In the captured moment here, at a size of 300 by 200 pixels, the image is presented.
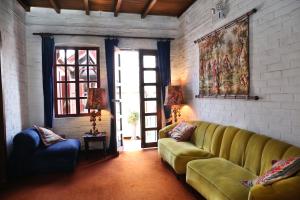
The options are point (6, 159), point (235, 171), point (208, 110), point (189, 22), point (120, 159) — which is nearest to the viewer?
point (235, 171)

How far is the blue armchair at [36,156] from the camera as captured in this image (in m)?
3.72

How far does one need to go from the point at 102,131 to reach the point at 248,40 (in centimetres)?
368

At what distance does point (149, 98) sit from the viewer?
18.5 feet

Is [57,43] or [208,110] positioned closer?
[208,110]

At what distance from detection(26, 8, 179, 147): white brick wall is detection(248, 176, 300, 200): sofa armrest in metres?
3.99

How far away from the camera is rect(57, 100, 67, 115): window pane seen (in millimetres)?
5109

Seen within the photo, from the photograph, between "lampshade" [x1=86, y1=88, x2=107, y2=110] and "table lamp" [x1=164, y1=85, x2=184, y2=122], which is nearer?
"lampshade" [x1=86, y1=88, x2=107, y2=110]

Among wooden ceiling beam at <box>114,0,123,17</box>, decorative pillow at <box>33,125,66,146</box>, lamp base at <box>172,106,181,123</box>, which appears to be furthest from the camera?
lamp base at <box>172,106,181,123</box>

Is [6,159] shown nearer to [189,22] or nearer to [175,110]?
[175,110]

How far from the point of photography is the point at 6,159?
3.62 m

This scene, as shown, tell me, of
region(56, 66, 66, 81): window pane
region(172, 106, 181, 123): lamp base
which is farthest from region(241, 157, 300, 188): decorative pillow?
region(56, 66, 66, 81): window pane

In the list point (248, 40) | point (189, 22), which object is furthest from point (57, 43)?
point (248, 40)

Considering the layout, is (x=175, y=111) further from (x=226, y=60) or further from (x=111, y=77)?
(x=226, y=60)

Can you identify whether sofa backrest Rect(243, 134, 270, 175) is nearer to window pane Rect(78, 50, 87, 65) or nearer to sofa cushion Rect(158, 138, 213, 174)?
sofa cushion Rect(158, 138, 213, 174)
